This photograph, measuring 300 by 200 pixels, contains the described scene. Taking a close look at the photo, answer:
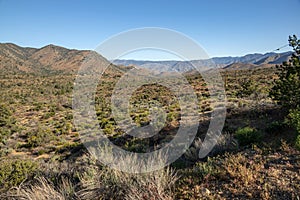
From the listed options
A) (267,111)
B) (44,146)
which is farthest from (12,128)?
(267,111)

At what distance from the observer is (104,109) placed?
79.3ft

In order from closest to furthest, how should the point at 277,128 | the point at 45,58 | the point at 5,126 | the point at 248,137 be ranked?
1. the point at 248,137
2. the point at 277,128
3. the point at 5,126
4. the point at 45,58

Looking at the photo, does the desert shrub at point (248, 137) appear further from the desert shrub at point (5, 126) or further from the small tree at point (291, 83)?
the desert shrub at point (5, 126)

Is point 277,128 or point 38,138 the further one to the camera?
point 38,138

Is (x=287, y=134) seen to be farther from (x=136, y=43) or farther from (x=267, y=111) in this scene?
(x=136, y=43)

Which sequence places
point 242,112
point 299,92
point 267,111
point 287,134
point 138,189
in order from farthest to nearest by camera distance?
point 242,112
point 267,111
point 299,92
point 287,134
point 138,189

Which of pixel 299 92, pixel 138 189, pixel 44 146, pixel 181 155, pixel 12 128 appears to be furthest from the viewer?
pixel 12 128

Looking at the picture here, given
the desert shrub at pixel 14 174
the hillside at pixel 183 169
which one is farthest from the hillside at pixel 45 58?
the desert shrub at pixel 14 174

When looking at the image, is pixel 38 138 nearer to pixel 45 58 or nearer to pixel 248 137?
pixel 248 137

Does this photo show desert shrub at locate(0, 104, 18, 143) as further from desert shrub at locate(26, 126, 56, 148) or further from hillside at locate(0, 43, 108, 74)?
hillside at locate(0, 43, 108, 74)

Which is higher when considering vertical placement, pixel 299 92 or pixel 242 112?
pixel 299 92

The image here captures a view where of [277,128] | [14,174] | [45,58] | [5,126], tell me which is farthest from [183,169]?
[45,58]

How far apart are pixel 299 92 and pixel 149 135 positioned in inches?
275

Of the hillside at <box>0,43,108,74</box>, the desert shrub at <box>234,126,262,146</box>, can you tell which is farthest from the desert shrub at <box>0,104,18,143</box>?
the hillside at <box>0,43,108,74</box>
